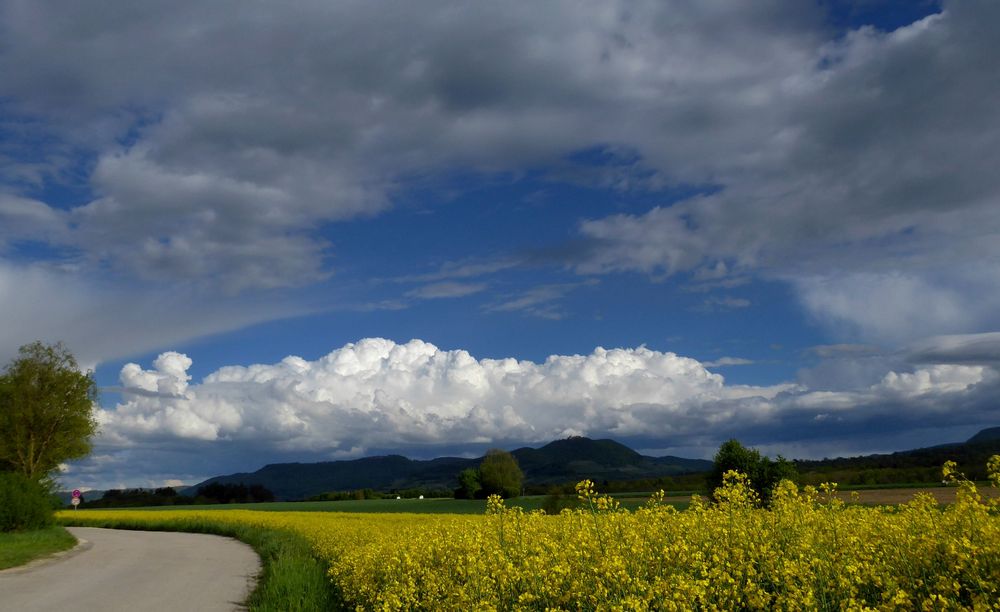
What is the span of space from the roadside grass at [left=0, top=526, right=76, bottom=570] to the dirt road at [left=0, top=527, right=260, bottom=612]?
0.78m

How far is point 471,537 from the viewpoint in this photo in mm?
9156

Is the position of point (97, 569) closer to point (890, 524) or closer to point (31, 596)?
point (31, 596)

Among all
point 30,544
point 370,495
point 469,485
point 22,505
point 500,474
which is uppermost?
point 22,505

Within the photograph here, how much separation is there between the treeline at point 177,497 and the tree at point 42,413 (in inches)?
1922

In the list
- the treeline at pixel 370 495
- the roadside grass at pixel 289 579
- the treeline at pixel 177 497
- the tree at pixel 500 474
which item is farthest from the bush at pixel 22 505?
the treeline at pixel 370 495

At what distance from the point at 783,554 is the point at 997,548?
5.88 ft

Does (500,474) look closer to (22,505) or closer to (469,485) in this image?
(469,485)

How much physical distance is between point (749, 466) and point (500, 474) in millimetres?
59027

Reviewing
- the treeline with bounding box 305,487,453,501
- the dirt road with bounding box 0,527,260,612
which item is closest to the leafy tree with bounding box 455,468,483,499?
the treeline with bounding box 305,487,453,501

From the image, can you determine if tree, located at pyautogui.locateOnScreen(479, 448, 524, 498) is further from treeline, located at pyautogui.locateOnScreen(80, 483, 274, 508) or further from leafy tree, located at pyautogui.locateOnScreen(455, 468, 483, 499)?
treeline, located at pyautogui.locateOnScreen(80, 483, 274, 508)

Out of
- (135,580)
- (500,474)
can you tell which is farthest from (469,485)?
(135,580)

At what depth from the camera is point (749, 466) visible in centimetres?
4275

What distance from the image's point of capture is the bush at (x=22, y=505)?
32000mm

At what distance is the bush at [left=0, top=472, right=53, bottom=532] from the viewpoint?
32.0 metres
